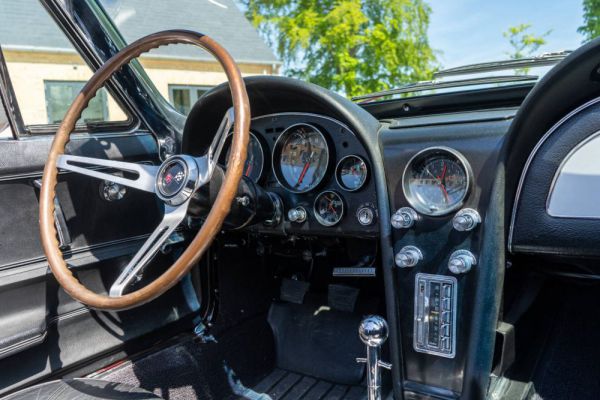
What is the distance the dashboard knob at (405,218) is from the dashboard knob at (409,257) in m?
0.08

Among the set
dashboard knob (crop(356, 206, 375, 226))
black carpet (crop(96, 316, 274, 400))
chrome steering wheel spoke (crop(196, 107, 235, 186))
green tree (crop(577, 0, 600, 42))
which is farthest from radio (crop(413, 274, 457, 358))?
green tree (crop(577, 0, 600, 42))

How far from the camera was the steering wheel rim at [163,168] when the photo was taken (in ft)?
4.33

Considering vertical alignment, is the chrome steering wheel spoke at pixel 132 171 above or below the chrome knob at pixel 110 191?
above

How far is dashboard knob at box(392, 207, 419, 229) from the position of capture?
1613 millimetres

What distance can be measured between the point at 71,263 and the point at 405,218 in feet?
4.22

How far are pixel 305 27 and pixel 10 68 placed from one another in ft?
36.0

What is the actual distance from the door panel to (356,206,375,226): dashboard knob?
0.92m

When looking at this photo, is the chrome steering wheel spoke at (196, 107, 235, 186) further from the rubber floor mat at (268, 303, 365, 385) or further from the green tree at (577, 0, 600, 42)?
the green tree at (577, 0, 600, 42)

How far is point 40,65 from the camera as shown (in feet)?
6.48

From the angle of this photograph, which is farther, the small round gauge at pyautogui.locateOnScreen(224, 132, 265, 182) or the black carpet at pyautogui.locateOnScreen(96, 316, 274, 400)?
the small round gauge at pyautogui.locateOnScreen(224, 132, 265, 182)

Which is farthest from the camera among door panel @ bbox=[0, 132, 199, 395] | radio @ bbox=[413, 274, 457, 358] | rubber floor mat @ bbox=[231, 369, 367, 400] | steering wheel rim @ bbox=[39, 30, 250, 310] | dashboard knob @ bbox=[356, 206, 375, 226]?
rubber floor mat @ bbox=[231, 369, 367, 400]

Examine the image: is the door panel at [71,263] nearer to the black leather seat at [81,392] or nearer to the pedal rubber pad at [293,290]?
the black leather seat at [81,392]

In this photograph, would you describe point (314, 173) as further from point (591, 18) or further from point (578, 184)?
point (591, 18)

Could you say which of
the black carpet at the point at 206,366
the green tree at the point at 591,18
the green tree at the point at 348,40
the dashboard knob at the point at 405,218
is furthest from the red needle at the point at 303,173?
the green tree at the point at 591,18
